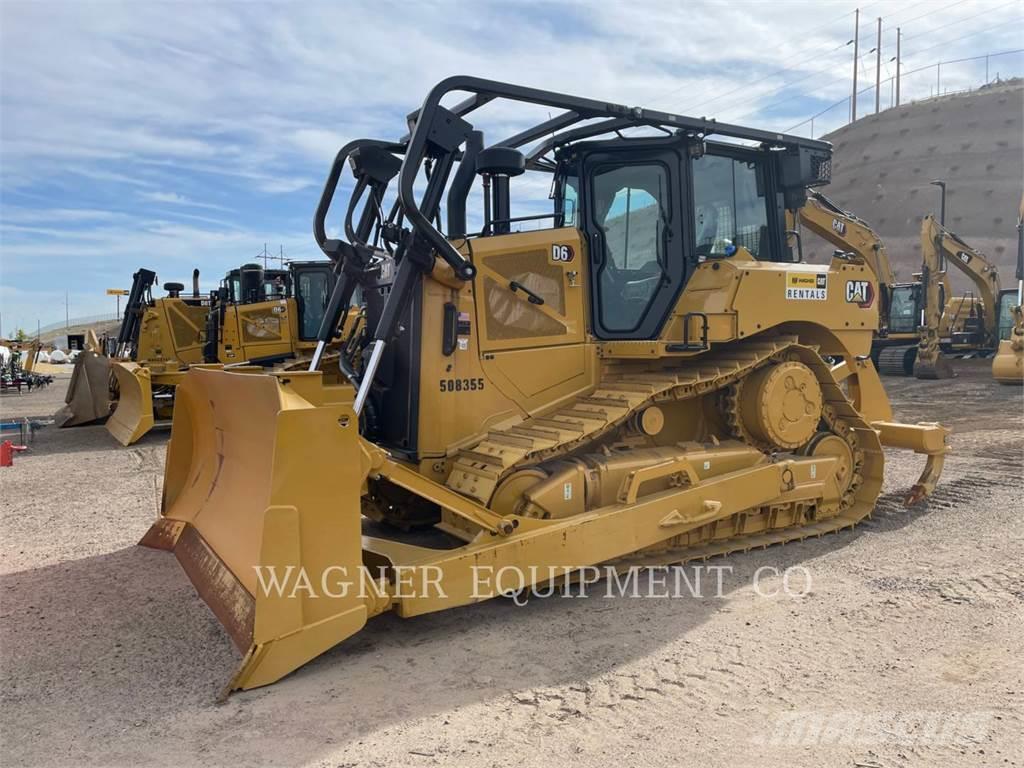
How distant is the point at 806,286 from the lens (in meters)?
5.61

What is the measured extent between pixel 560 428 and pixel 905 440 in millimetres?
3636

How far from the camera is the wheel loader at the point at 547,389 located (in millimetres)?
3797

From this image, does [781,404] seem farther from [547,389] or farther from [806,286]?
[547,389]

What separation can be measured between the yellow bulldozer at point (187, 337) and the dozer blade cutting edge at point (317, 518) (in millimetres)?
7115

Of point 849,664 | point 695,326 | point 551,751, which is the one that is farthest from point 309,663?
point 695,326

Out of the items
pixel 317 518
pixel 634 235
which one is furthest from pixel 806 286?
pixel 317 518

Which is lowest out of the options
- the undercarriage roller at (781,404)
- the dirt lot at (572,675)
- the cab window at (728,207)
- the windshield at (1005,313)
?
the dirt lot at (572,675)

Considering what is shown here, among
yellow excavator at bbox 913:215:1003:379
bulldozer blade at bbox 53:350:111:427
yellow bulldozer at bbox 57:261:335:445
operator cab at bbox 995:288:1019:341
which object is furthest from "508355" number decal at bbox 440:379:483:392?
operator cab at bbox 995:288:1019:341

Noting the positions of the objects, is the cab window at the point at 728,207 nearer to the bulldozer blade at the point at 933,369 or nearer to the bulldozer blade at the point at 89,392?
the bulldozer blade at the point at 89,392

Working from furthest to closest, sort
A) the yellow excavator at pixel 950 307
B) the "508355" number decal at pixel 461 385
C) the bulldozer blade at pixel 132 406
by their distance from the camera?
1. the yellow excavator at pixel 950 307
2. the bulldozer blade at pixel 132 406
3. the "508355" number decal at pixel 461 385

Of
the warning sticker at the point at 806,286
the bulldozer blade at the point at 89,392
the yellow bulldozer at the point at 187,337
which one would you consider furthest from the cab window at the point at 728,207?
the bulldozer blade at the point at 89,392

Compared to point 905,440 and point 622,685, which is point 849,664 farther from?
point 905,440

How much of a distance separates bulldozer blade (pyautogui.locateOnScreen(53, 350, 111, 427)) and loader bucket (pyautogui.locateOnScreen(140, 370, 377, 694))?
9950 millimetres

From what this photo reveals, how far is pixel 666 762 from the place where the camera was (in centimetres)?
269
